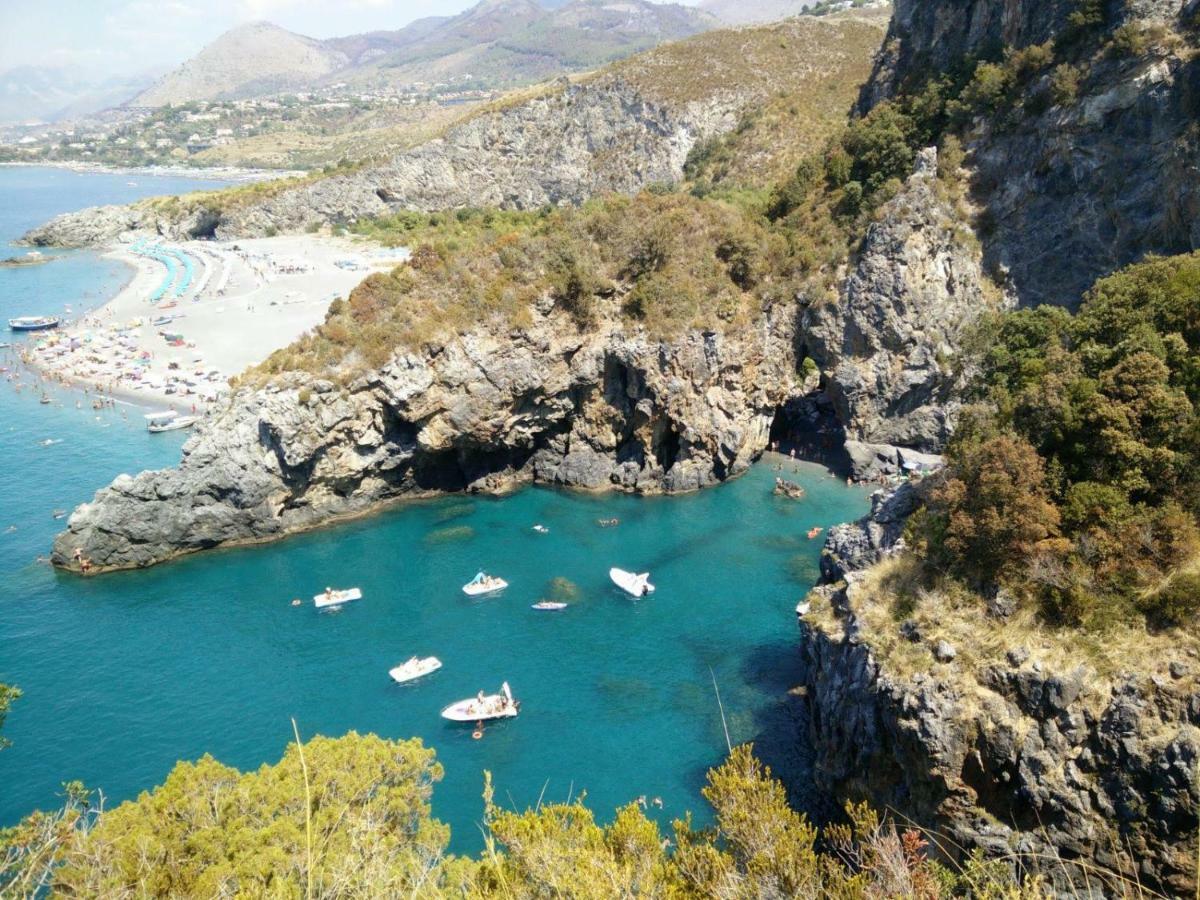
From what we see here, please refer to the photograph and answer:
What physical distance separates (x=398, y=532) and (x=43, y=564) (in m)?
19.2

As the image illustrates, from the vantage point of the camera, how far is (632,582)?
134ft

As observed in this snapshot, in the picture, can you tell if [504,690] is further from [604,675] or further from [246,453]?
[246,453]

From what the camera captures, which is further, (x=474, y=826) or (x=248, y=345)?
(x=248, y=345)

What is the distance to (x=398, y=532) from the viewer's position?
47.9 meters

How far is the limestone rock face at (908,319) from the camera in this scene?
171 feet

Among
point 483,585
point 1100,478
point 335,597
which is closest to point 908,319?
point 1100,478

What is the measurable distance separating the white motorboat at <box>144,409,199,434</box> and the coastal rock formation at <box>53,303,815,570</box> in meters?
16.1

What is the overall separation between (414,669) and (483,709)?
15.4ft

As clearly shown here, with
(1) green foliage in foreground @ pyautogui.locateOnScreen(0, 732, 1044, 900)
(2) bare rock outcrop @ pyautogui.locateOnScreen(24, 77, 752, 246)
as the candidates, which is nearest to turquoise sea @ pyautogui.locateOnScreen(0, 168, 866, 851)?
(1) green foliage in foreground @ pyautogui.locateOnScreen(0, 732, 1044, 900)

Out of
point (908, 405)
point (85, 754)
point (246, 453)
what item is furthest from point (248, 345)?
point (908, 405)

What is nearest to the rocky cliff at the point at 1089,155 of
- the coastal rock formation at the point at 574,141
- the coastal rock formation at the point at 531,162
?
the coastal rock formation at the point at 574,141

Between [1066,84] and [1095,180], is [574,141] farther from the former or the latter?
[1095,180]

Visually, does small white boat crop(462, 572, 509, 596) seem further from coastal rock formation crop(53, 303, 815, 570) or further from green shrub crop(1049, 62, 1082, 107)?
green shrub crop(1049, 62, 1082, 107)

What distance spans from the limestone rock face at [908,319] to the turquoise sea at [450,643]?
21.4ft
